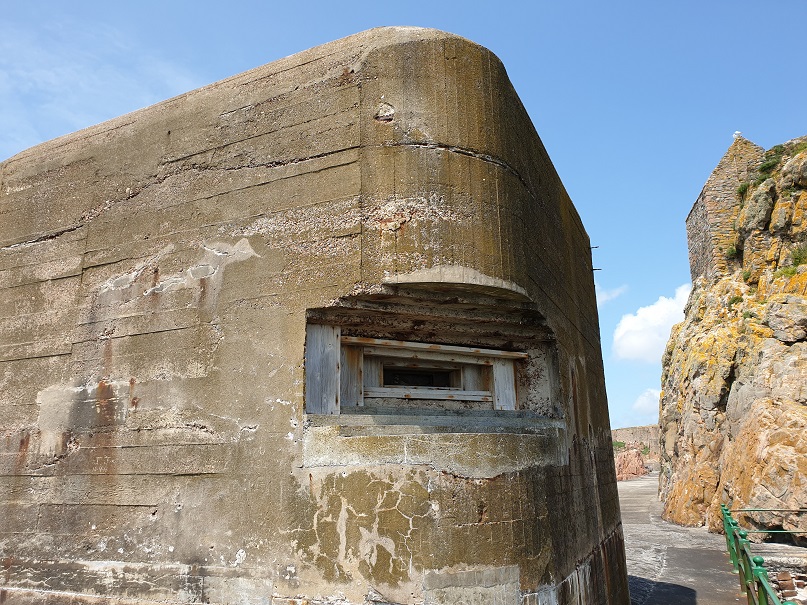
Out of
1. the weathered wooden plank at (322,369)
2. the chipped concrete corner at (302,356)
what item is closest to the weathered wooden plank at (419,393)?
the chipped concrete corner at (302,356)

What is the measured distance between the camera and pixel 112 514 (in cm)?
380

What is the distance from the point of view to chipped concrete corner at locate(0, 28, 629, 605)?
10.8 ft

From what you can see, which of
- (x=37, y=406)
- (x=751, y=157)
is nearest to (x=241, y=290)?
(x=37, y=406)

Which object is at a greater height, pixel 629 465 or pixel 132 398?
pixel 132 398

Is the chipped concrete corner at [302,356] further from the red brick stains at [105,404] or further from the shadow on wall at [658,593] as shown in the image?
the shadow on wall at [658,593]

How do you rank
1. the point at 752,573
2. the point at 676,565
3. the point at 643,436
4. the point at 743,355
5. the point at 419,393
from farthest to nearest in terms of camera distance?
the point at 643,436
the point at 743,355
the point at 676,565
the point at 752,573
the point at 419,393

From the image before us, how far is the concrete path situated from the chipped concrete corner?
4442mm

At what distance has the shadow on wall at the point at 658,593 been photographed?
7602 mm

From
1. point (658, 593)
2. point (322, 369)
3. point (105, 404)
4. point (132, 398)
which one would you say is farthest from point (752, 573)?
point (105, 404)

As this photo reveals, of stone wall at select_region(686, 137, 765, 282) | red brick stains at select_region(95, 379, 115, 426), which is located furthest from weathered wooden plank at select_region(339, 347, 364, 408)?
stone wall at select_region(686, 137, 765, 282)

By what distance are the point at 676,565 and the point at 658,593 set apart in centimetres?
249

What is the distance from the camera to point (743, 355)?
15.3 meters

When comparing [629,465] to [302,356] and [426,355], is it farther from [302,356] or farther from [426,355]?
→ [302,356]

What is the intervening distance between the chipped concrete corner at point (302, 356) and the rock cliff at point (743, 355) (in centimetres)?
942
